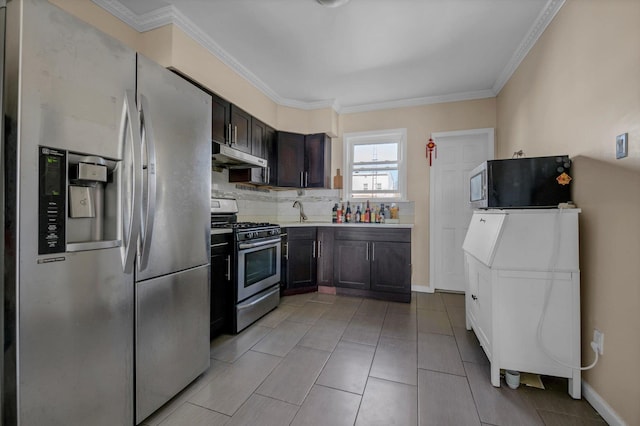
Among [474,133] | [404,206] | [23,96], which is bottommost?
[404,206]

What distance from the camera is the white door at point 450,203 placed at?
12.5 ft

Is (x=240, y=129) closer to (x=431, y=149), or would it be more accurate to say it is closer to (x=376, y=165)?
(x=376, y=165)

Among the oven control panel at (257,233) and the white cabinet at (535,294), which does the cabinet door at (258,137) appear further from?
the white cabinet at (535,294)

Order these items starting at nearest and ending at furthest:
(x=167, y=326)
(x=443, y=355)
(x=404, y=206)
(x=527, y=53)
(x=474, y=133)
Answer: (x=167, y=326)
(x=443, y=355)
(x=527, y=53)
(x=474, y=133)
(x=404, y=206)

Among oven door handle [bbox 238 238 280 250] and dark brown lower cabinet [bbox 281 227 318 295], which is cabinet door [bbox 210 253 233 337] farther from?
dark brown lower cabinet [bbox 281 227 318 295]

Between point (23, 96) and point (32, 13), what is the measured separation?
0.32 metres

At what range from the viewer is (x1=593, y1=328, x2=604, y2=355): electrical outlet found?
159cm

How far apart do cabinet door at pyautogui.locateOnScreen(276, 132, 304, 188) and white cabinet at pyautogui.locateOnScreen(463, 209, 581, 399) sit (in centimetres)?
272

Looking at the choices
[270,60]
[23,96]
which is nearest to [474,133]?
[270,60]

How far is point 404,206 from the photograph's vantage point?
13.3 ft

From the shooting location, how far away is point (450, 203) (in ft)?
12.7

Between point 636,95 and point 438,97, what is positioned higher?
point 438,97

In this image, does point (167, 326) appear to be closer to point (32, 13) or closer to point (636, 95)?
point (32, 13)

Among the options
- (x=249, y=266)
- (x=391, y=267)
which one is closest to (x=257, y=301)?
(x=249, y=266)
